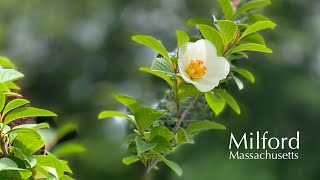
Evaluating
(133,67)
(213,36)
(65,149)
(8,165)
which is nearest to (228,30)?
(213,36)

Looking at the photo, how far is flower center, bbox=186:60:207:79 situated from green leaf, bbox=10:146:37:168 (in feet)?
0.52

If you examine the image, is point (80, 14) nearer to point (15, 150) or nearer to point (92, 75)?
point (92, 75)

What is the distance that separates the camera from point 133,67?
301cm

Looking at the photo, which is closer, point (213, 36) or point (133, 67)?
point (213, 36)

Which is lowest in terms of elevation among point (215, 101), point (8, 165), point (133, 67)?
point (8, 165)

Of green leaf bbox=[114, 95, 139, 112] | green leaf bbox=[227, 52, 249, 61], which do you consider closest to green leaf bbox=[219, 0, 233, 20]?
green leaf bbox=[227, 52, 249, 61]

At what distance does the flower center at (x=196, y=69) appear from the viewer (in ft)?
1.69

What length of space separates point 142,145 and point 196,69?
9cm

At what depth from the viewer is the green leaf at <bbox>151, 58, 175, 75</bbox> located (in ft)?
1.65

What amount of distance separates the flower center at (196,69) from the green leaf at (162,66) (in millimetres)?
16

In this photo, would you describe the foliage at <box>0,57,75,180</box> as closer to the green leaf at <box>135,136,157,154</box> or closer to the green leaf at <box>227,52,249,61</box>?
the green leaf at <box>135,136,157,154</box>

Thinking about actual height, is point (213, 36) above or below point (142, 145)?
above

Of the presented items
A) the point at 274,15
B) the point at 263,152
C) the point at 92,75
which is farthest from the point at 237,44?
the point at 92,75

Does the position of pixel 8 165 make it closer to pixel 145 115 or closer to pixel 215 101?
pixel 145 115
